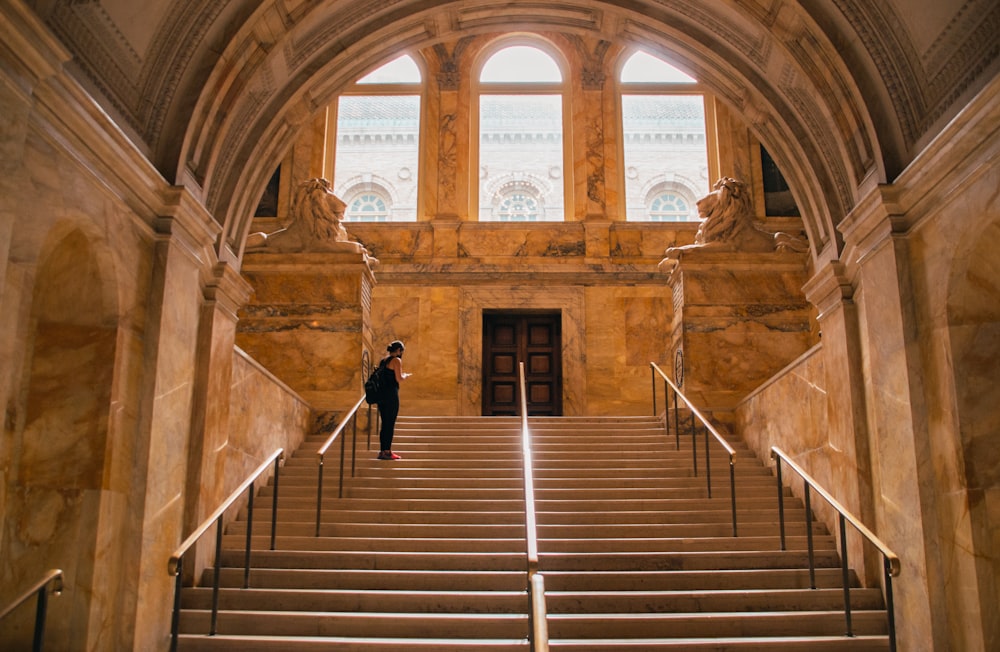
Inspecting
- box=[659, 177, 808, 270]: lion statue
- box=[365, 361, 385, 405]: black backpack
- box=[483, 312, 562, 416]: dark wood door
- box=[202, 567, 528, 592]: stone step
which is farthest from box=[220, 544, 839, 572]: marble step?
box=[483, 312, 562, 416]: dark wood door

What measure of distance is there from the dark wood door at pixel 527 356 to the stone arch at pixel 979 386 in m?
11.1

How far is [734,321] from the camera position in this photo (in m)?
12.4

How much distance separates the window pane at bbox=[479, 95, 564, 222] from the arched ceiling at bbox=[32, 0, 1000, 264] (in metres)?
8.28

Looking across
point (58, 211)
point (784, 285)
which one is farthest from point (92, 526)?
point (784, 285)

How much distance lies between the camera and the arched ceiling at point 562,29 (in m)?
6.23

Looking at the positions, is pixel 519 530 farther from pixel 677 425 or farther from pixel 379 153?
pixel 379 153

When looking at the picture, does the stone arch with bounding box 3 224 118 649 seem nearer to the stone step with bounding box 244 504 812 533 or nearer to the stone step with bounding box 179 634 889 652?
the stone step with bounding box 179 634 889 652

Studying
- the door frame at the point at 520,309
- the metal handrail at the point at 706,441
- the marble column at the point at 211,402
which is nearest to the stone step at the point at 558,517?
the metal handrail at the point at 706,441

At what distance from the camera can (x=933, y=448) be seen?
625 cm

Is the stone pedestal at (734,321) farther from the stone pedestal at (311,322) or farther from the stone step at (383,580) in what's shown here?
the stone step at (383,580)

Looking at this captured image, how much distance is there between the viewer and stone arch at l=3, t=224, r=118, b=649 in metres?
5.87

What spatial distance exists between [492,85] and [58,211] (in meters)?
14.1

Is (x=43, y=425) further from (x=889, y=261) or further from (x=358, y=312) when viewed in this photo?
(x=358, y=312)

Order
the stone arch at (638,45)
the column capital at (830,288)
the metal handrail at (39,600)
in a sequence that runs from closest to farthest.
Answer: the metal handrail at (39,600) → the stone arch at (638,45) → the column capital at (830,288)
